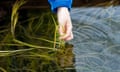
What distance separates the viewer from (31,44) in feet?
6.11

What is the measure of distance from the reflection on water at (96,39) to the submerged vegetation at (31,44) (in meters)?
0.07

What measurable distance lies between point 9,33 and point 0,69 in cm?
33

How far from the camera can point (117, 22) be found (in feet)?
6.46

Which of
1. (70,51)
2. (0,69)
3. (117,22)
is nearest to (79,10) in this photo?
(117,22)

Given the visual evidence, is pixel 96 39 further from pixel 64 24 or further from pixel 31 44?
pixel 64 24

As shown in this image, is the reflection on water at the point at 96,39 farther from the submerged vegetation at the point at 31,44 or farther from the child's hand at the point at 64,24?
the child's hand at the point at 64,24

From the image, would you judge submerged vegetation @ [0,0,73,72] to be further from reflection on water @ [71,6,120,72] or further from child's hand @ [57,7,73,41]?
child's hand @ [57,7,73,41]

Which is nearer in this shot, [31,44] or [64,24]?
[64,24]

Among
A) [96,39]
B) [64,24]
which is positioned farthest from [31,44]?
[64,24]

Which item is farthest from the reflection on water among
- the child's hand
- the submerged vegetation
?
the child's hand

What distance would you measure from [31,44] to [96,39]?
0.35 metres

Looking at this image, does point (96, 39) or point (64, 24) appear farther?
point (96, 39)

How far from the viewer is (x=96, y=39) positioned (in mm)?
1846

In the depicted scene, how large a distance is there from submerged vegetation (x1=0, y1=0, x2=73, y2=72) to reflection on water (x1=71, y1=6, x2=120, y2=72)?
0.24 feet
